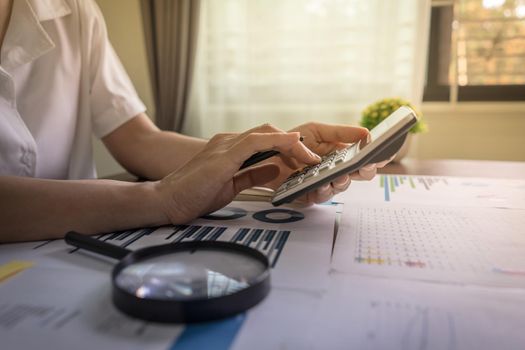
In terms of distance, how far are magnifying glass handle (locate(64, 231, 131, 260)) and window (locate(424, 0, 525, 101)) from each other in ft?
5.55

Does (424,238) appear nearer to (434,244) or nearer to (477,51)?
(434,244)

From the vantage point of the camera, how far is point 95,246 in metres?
0.40

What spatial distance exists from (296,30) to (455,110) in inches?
29.1

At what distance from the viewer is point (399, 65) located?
5.48 feet

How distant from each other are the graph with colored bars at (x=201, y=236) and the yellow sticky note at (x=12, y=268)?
0.14 ft

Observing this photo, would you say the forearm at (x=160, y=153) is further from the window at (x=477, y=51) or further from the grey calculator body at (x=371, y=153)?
the window at (x=477, y=51)

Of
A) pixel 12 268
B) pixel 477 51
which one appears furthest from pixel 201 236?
pixel 477 51

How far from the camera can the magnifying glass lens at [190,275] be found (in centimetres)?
29

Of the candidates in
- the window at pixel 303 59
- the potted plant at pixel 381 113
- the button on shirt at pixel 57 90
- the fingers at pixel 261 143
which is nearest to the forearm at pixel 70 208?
the fingers at pixel 261 143

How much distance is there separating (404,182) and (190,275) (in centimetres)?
61

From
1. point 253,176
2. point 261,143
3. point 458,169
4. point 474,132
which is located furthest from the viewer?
point 474,132

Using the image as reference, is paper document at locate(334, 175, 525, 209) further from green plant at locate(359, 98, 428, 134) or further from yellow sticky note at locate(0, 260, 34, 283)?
yellow sticky note at locate(0, 260, 34, 283)

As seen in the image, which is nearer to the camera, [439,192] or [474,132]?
[439,192]

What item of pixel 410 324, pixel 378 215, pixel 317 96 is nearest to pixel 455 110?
pixel 317 96
